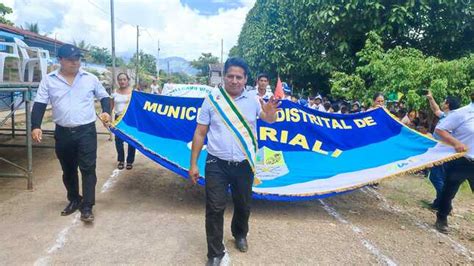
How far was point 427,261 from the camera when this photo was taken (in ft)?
13.6

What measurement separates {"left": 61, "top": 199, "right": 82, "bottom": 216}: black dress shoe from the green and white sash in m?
2.53

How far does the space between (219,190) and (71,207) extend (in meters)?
2.40

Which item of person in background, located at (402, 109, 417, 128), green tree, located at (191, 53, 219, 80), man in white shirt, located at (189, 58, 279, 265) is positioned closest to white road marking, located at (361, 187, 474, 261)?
person in background, located at (402, 109, 417, 128)

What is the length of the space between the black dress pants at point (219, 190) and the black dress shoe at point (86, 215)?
5.63ft

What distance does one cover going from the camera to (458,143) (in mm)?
4750

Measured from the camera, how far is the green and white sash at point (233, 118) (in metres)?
3.65

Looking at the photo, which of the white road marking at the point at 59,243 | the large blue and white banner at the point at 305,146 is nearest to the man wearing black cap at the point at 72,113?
the white road marking at the point at 59,243

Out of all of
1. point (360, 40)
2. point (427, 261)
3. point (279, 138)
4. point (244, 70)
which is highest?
point (360, 40)

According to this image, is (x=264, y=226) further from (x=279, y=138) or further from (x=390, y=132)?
(x=390, y=132)

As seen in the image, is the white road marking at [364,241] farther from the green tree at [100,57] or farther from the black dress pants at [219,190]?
the green tree at [100,57]

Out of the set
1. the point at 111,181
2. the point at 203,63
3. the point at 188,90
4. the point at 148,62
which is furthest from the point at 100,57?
the point at 111,181

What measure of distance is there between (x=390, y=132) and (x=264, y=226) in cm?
227

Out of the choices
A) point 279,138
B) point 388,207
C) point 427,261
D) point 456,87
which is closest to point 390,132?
point 388,207

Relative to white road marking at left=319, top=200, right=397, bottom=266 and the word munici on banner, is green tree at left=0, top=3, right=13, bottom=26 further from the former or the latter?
white road marking at left=319, top=200, right=397, bottom=266
